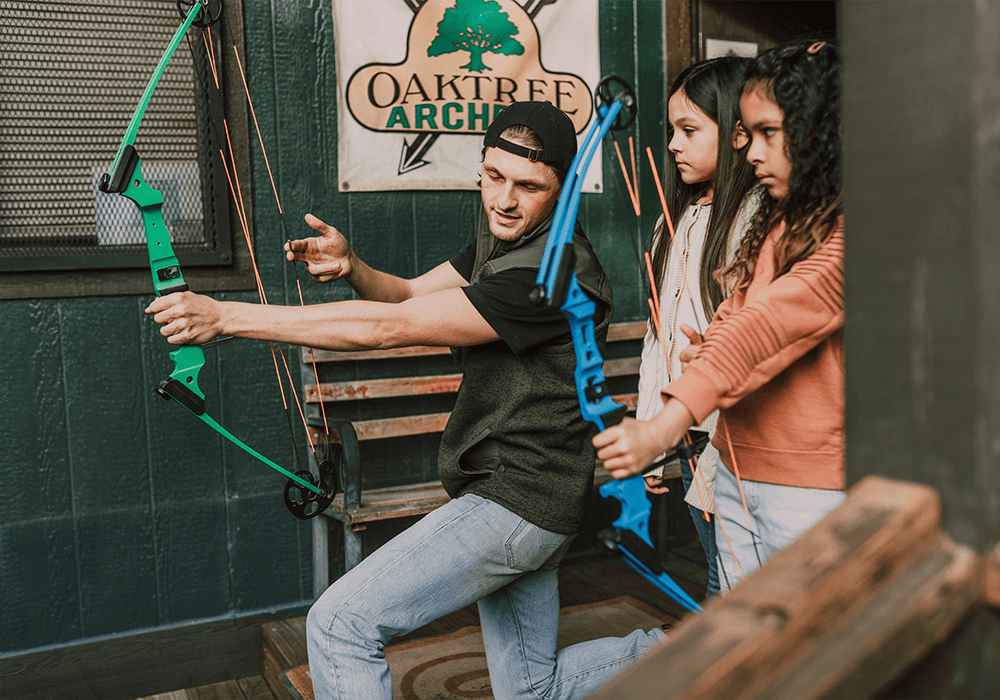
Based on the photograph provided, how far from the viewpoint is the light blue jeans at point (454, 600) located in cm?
172

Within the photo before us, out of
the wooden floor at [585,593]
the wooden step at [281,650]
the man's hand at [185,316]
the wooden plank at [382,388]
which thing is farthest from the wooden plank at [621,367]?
the man's hand at [185,316]

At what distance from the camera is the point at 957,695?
106 cm

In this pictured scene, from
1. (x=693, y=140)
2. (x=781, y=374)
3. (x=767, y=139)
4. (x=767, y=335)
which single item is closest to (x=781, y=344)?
(x=767, y=335)

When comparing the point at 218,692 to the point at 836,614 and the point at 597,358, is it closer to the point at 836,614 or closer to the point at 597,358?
the point at 597,358

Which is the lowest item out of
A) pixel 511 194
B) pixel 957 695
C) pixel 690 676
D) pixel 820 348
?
pixel 957 695

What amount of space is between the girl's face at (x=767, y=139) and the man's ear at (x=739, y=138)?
1.84 feet

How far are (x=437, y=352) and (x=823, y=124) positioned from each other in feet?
7.22

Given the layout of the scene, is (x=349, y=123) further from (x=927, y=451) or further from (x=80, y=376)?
(x=927, y=451)

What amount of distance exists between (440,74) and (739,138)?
1.63m

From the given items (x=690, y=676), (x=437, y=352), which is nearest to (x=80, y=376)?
(x=437, y=352)

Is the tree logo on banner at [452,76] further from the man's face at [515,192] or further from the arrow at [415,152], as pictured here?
the man's face at [515,192]

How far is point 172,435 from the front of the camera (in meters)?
3.10

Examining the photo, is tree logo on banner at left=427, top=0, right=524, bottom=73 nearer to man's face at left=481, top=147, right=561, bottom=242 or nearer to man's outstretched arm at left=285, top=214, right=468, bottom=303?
man's outstretched arm at left=285, top=214, right=468, bottom=303

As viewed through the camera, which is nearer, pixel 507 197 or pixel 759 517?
pixel 759 517
